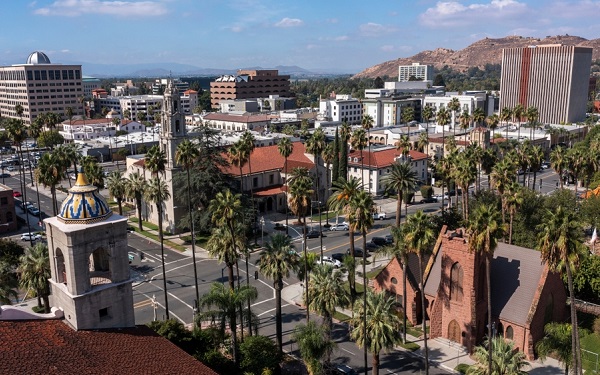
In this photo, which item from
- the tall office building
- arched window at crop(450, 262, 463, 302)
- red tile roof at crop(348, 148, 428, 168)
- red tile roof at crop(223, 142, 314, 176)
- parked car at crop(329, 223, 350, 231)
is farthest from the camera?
the tall office building

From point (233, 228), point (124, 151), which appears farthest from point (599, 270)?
point (124, 151)

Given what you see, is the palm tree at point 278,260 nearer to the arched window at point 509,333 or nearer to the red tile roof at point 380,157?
the arched window at point 509,333

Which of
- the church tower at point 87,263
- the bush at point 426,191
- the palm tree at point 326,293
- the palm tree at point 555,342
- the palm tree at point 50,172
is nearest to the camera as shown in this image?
the church tower at point 87,263

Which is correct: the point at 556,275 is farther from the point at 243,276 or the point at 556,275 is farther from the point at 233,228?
the point at 243,276

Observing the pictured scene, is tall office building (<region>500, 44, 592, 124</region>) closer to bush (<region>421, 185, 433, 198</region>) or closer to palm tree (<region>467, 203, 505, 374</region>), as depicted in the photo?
bush (<region>421, 185, 433, 198</region>)

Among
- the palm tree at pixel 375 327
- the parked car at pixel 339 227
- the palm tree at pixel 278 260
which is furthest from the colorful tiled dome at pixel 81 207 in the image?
the parked car at pixel 339 227

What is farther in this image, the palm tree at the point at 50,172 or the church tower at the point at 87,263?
the palm tree at the point at 50,172

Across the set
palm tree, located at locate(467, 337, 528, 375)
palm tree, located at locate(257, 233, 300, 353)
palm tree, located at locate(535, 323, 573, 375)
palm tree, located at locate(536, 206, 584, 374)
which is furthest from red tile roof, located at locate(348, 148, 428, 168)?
palm tree, located at locate(467, 337, 528, 375)
